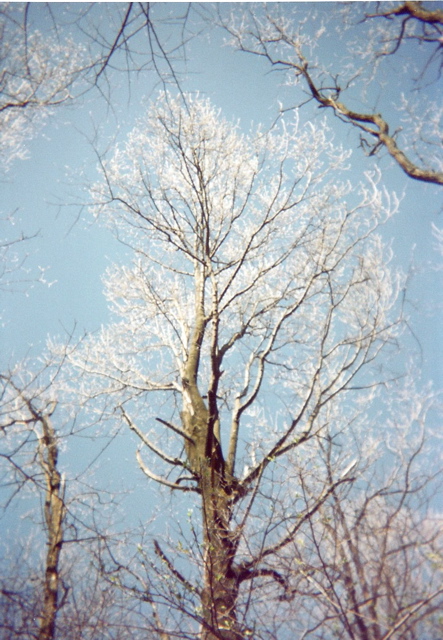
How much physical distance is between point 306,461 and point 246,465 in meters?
1.04

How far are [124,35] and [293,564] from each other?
4.01 metres

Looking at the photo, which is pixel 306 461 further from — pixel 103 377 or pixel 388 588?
pixel 103 377

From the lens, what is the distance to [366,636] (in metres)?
3.27

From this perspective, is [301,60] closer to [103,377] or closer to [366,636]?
[103,377]

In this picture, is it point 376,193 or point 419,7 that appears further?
point 376,193

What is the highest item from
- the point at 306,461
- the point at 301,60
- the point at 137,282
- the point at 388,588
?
the point at 301,60

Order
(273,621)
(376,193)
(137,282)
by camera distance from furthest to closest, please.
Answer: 1. (137,282)
2. (376,193)
3. (273,621)

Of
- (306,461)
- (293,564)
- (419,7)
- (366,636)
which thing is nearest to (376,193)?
(419,7)

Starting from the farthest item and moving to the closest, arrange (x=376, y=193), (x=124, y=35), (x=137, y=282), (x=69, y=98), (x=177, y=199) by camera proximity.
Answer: (x=137, y=282) < (x=177, y=199) < (x=376, y=193) < (x=69, y=98) < (x=124, y=35)

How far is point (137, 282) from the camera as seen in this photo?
569cm

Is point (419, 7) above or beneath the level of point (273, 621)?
above

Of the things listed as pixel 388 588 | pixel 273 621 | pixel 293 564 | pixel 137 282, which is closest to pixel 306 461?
pixel 293 564

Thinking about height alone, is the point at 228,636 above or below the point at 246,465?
below

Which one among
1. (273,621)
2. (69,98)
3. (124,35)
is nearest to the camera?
(124,35)
